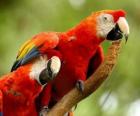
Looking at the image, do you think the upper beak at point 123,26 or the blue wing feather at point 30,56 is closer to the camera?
the upper beak at point 123,26

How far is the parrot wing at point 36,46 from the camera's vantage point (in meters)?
A: 3.25

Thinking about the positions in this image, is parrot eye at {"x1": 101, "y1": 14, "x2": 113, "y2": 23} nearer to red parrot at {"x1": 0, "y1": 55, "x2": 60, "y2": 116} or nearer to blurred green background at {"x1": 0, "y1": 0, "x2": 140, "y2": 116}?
red parrot at {"x1": 0, "y1": 55, "x2": 60, "y2": 116}

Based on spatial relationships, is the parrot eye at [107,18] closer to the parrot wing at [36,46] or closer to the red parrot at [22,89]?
the parrot wing at [36,46]

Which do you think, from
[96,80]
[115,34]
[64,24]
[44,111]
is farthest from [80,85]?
[64,24]

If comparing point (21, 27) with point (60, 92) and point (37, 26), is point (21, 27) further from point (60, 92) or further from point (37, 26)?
point (60, 92)

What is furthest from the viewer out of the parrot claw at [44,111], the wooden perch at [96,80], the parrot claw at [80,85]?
the parrot claw at [44,111]

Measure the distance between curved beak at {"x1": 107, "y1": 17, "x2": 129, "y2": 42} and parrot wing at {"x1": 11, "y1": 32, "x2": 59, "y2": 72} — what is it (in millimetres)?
356

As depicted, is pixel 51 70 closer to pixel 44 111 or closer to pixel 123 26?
pixel 44 111

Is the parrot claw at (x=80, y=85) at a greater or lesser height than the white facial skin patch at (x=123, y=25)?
lesser

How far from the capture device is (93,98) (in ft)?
14.1

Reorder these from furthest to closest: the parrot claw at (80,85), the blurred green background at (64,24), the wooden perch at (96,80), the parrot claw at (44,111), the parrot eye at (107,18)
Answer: the blurred green background at (64,24) → the parrot eye at (107,18) → the parrot claw at (44,111) → the parrot claw at (80,85) → the wooden perch at (96,80)

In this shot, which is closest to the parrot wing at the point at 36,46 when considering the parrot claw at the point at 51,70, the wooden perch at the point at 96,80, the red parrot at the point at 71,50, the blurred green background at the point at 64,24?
the red parrot at the point at 71,50

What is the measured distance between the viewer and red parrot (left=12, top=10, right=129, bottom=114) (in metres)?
3.26

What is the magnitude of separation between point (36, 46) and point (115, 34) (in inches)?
19.8
